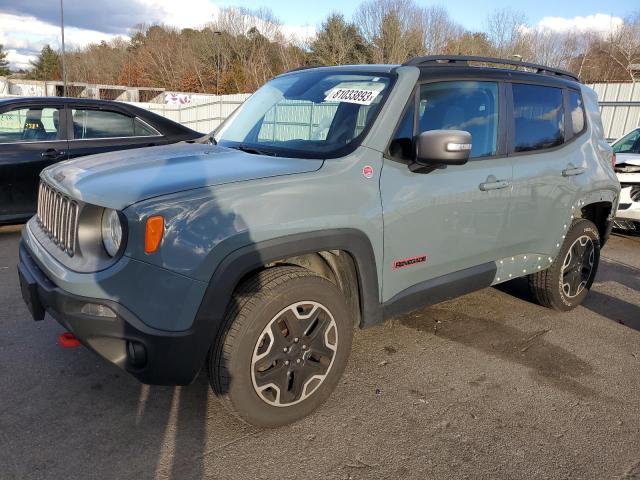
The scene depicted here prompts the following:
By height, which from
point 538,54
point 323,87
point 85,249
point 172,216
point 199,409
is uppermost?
point 538,54

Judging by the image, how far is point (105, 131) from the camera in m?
6.61

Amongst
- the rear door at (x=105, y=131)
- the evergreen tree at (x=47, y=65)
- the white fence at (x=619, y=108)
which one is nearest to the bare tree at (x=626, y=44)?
the white fence at (x=619, y=108)

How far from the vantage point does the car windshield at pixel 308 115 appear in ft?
9.94

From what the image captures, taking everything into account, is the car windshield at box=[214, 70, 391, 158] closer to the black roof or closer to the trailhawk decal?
the black roof

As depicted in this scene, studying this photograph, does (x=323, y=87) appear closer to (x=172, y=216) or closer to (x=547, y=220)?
(x=172, y=216)

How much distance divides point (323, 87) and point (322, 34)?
4130 centimetres

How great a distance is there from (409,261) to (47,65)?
95.0m

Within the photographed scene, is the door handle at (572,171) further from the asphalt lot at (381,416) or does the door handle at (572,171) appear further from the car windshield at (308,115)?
the car windshield at (308,115)

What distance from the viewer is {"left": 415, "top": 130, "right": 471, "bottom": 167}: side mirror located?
9.21ft

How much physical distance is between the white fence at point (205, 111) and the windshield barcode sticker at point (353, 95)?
18.3 meters

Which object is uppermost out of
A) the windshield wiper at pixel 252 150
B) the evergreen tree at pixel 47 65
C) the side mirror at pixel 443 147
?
the evergreen tree at pixel 47 65

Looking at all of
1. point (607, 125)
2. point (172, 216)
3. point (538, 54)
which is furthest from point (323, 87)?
point (538, 54)

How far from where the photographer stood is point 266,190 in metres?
2.50

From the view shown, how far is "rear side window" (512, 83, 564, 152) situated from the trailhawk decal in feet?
3.84
